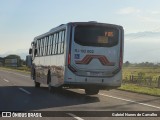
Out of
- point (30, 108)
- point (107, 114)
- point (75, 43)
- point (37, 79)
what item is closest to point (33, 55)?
point (37, 79)

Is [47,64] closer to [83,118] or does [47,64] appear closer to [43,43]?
[43,43]

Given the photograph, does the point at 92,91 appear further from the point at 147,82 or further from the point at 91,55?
the point at 147,82

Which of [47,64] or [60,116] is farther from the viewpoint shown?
[47,64]

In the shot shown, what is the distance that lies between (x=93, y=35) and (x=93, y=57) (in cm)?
98

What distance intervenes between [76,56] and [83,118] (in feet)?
23.2

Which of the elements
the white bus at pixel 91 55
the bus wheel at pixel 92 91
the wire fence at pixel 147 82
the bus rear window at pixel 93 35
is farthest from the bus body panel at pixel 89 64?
the wire fence at pixel 147 82

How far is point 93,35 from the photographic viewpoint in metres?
19.0

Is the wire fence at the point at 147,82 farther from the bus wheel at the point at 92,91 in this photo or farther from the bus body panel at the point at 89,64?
the bus body panel at the point at 89,64

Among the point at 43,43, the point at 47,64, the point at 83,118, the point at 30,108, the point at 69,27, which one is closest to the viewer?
the point at 83,118

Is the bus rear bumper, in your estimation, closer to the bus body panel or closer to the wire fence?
the bus body panel

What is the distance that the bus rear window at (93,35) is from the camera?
61.9 feet

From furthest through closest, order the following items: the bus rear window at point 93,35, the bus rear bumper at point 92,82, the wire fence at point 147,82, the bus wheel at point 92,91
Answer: the wire fence at point 147,82 < the bus wheel at point 92,91 < the bus rear window at point 93,35 < the bus rear bumper at point 92,82

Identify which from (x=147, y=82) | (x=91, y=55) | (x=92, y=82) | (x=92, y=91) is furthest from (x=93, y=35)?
Result: (x=147, y=82)

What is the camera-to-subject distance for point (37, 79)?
86.5 feet
